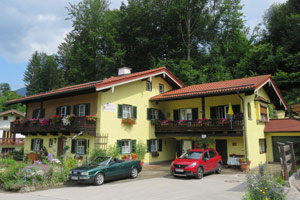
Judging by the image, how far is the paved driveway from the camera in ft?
28.8

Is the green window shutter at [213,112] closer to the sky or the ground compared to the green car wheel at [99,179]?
closer to the sky

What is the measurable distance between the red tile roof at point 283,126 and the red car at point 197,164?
24.4 ft

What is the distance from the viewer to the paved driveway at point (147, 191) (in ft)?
28.8

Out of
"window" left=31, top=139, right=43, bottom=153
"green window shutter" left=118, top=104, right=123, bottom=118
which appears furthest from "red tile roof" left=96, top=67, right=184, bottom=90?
"window" left=31, top=139, right=43, bottom=153

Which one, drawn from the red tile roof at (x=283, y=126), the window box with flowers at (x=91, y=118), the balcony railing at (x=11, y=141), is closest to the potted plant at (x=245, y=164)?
the red tile roof at (x=283, y=126)

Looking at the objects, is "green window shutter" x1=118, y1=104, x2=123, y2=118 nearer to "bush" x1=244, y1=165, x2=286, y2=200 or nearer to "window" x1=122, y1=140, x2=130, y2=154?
"window" x1=122, y1=140, x2=130, y2=154

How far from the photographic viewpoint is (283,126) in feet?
62.8

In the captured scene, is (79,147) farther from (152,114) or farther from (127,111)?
(152,114)

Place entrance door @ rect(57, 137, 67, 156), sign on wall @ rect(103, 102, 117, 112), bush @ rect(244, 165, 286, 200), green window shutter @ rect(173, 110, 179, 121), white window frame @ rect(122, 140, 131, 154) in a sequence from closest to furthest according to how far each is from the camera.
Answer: bush @ rect(244, 165, 286, 200)
sign on wall @ rect(103, 102, 117, 112)
white window frame @ rect(122, 140, 131, 154)
entrance door @ rect(57, 137, 67, 156)
green window shutter @ rect(173, 110, 179, 121)

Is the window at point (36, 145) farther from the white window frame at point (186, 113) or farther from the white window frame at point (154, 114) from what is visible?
the white window frame at point (186, 113)

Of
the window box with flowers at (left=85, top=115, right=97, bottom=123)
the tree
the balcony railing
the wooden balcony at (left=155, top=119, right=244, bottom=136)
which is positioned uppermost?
the tree

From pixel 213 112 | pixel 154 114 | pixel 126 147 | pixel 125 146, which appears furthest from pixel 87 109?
pixel 213 112

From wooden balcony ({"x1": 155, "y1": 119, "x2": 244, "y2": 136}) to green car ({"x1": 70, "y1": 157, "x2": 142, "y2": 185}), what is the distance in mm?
6248

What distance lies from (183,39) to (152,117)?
16750 millimetres
